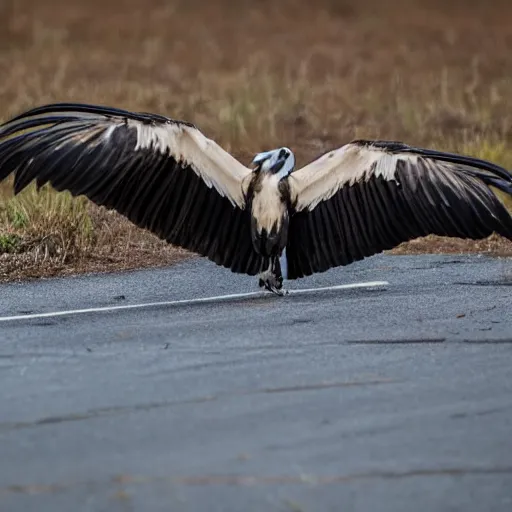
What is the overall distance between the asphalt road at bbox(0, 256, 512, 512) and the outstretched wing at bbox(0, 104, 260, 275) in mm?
596

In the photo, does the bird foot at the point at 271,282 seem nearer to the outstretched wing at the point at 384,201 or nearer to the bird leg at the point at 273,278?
the bird leg at the point at 273,278

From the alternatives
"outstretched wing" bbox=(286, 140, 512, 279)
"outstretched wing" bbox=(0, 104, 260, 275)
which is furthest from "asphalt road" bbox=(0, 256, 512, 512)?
"outstretched wing" bbox=(0, 104, 260, 275)

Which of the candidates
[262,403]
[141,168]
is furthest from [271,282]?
[262,403]

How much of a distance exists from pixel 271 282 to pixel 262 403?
385 centimetres

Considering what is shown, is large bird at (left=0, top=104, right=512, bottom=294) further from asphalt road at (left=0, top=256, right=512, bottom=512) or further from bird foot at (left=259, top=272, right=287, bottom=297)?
asphalt road at (left=0, top=256, right=512, bottom=512)

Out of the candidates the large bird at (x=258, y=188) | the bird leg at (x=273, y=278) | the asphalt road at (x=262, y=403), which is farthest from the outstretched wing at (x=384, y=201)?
the asphalt road at (x=262, y=403)

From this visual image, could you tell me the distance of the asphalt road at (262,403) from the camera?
5266 mm

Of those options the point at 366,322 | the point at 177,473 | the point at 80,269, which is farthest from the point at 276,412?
the point at 80,269

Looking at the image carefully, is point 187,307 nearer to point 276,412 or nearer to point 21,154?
point 21,154

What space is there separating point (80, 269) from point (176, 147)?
2873 mm

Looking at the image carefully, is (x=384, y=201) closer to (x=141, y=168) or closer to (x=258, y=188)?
(x=258, y=188)

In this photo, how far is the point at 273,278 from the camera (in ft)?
34.4

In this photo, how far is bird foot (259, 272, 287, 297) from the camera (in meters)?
10.5

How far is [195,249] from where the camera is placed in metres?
10.5
